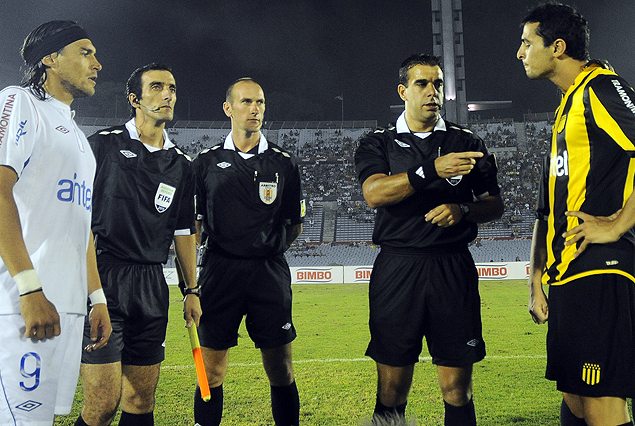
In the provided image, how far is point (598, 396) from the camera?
2.38 m

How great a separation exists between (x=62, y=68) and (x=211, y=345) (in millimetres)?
2165

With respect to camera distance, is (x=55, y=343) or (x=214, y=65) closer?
(x=55, y=343)

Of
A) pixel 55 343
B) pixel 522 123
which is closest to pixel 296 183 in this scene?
pixel 55 343

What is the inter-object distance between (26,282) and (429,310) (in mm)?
2193

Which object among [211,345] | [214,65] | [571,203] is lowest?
[211,345]

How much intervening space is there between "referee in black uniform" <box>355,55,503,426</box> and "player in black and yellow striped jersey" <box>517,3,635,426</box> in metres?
0.57

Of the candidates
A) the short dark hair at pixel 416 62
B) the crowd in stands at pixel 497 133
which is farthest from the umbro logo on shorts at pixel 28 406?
the crowd in stands at pixel 497 133

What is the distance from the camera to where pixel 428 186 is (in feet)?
10.7

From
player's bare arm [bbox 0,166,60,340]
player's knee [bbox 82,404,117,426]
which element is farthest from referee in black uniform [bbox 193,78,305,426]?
player's bare arm [bbox 0,166,60,340]

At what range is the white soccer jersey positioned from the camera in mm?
2041

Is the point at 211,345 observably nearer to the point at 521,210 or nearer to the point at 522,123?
the point at 521,210

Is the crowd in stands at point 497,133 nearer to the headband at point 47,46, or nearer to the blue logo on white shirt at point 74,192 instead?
the headband at point 47,46

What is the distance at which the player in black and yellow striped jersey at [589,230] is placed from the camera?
2.37 m

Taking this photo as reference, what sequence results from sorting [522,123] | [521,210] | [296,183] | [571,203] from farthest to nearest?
[522,123] < [521,210] < [296,183] < [571,203]
